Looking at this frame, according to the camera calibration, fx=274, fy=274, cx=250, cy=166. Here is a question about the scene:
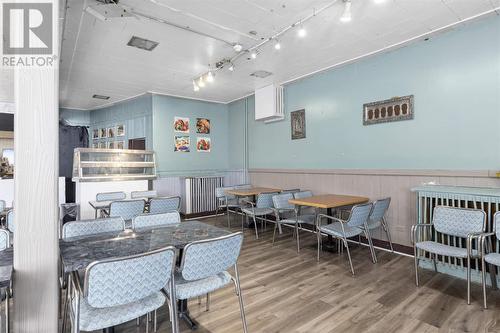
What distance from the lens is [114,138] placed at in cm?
789

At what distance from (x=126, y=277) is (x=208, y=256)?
0.51 m

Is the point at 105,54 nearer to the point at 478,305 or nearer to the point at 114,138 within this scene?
the point at 114,138

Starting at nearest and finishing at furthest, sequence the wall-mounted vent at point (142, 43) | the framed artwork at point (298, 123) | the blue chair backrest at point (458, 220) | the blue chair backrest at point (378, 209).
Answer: the blue chair backrest at point (458, 220), the blue chair backrest at point (378, 209), the wall-mounted vent at point (142, 43), the framed artwork at point (298, 123)

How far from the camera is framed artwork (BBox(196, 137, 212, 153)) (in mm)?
7253

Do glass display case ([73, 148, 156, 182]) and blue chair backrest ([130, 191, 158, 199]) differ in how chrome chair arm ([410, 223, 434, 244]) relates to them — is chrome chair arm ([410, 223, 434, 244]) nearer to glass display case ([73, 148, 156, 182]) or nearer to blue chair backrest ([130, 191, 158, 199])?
blue chair backrest ([130, 191, 158, 199])

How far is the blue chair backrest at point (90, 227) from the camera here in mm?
2256

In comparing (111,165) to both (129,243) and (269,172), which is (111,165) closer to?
(269,172)

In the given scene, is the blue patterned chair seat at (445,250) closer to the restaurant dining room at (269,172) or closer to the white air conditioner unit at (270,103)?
the restaurant dining room at (269,172)

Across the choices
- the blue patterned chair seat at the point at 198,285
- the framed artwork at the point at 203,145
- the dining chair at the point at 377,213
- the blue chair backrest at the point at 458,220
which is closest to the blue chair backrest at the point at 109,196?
the framed artwork at the point at 203,145

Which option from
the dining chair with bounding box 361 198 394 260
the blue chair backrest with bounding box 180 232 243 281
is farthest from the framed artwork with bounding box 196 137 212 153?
the blue chair backrest with bounding box 180 232 243 281

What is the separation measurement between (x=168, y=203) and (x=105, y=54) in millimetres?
2539

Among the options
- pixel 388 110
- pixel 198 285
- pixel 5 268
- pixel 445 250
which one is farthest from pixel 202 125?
pixel 5 268

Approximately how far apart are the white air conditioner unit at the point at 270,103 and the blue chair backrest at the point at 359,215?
10.1 feet

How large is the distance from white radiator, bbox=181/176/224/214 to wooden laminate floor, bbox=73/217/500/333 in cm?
330
